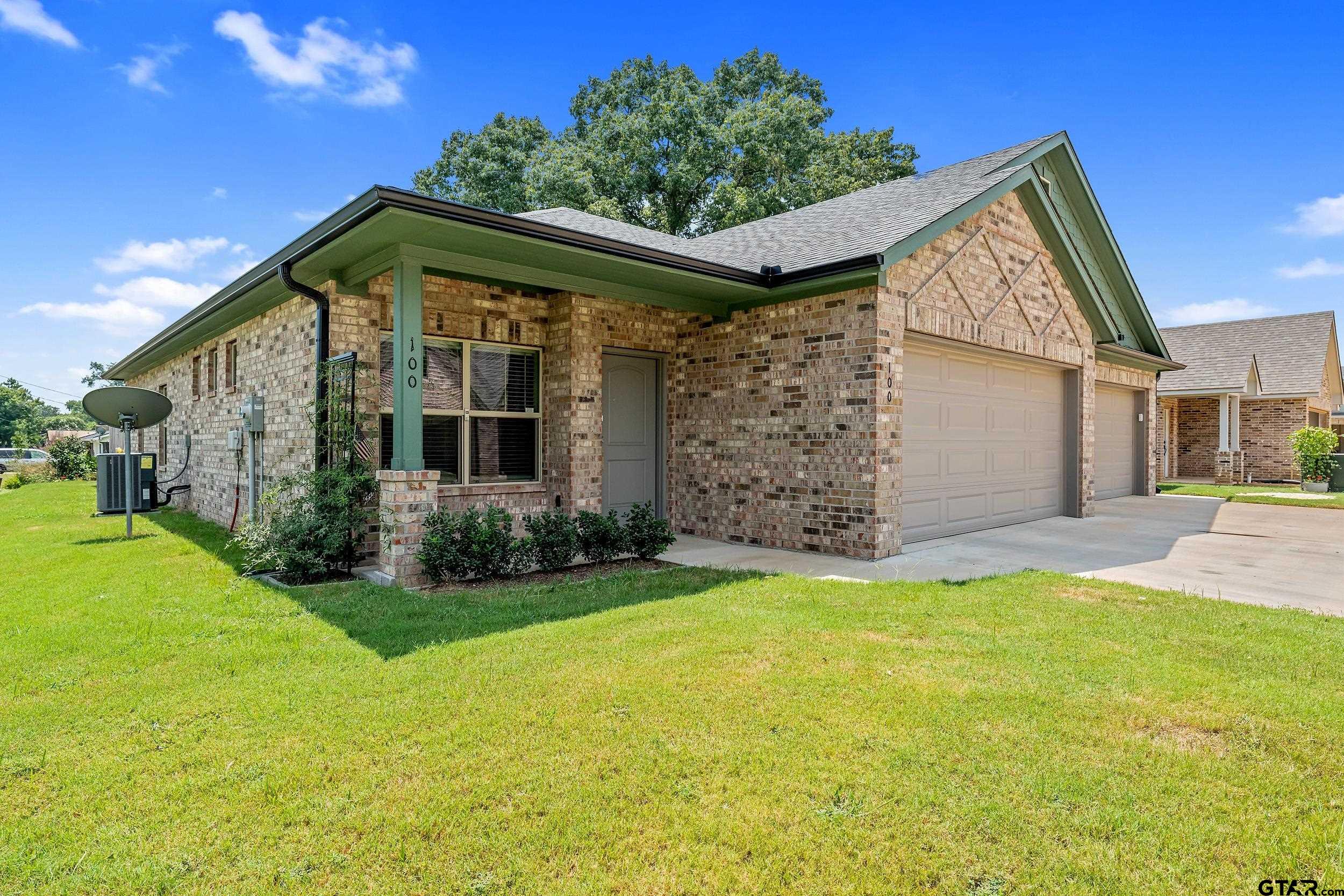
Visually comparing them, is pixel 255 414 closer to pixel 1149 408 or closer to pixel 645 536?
pixel 645 536

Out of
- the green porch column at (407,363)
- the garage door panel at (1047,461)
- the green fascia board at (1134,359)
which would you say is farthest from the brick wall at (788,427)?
the green fascia board at (1134,359)

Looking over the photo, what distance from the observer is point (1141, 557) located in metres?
7.55

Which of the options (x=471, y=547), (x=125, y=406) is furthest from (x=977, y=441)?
(x=125, y=406)

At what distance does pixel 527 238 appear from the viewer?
5812 millimetres

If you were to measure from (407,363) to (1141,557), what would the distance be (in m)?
7.91

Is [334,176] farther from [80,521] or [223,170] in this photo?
[80,521]

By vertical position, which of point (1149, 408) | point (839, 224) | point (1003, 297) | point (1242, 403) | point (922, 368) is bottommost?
point (1149, 408)

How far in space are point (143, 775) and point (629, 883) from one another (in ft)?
6.71

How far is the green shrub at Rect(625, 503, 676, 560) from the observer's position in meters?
7.20

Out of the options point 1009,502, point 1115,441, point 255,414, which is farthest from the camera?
point 1115,441

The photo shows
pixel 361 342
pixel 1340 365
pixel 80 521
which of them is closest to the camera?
pixel 361 342

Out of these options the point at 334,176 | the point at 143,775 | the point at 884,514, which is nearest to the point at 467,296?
the point at 884,514

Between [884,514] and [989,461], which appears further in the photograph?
[989,461]

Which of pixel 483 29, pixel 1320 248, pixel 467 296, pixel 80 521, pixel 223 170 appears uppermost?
pixel 1320 248
